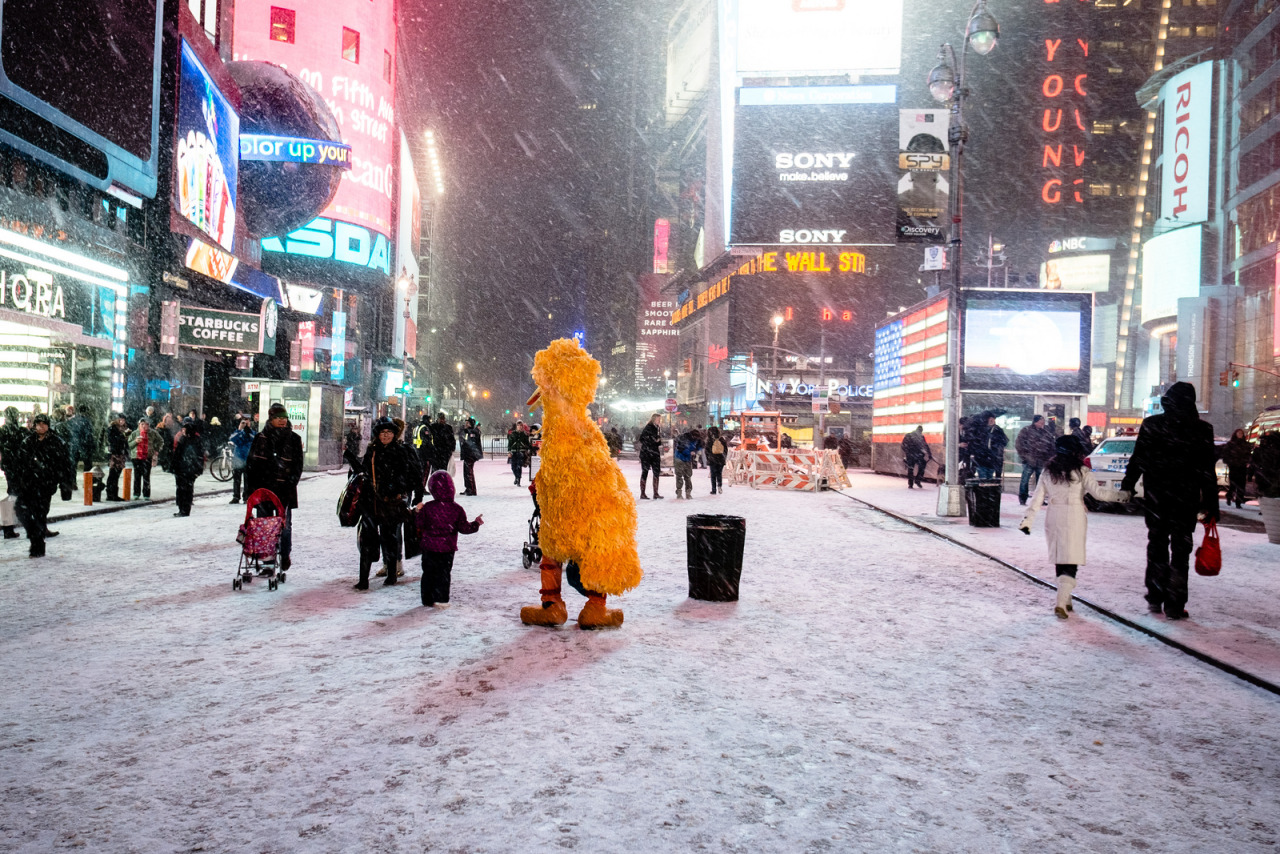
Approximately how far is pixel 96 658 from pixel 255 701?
1.68 metres

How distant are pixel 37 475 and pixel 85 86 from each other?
10317 millimetres

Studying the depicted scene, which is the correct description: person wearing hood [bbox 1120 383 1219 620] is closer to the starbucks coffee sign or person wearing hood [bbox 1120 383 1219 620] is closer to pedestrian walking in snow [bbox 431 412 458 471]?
pedestrian walking in snow [bbox 431 412 458 471]

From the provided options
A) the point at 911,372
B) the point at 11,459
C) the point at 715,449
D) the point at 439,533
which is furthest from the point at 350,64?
the point at 439,533

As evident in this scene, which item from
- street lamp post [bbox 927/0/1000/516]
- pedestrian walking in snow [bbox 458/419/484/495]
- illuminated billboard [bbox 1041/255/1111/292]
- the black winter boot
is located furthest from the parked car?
illuminated billboard [bbox 1041/255/1111/292]

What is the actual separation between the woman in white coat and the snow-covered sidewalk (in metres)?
0.55

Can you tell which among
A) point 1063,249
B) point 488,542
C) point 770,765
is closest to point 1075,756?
point 770,765

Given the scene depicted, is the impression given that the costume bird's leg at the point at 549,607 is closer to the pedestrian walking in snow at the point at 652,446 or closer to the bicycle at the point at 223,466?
the pedestrian walking in snow at the point at 652,446

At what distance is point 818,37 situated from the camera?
4891 cm

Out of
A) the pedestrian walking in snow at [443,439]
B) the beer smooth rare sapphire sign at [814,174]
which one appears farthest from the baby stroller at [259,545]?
the beer smooth rare sapphire sign at [814,174]

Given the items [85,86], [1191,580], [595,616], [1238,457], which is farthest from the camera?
Result: [85,86]

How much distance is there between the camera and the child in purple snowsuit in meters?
7.54

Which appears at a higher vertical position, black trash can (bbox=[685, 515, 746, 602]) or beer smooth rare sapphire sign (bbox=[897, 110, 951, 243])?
beer smooth rare sapphire sign (bbox=[897, 110, 951, 243])

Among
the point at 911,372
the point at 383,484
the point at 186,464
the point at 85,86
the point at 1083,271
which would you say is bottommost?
the point at 186,464

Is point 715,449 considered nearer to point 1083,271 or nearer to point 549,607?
point 549,607
